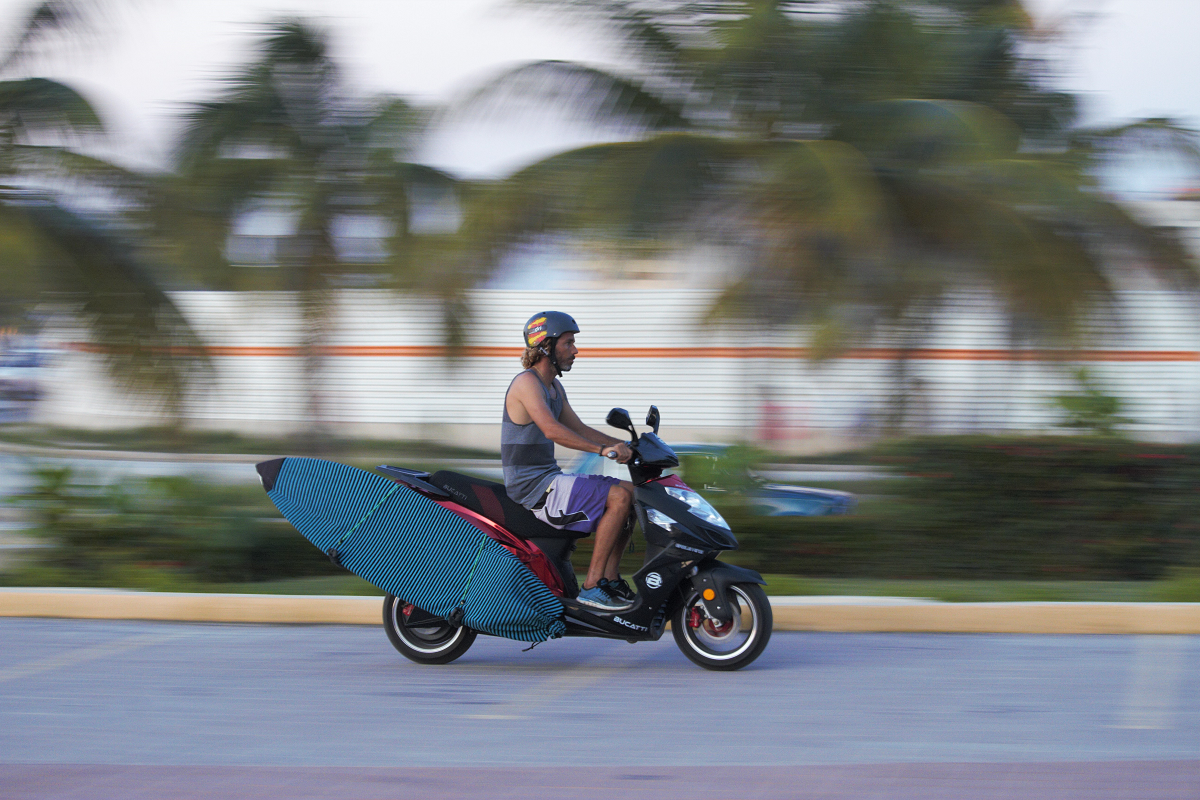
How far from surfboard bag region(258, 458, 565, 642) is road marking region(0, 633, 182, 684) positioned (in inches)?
57.2

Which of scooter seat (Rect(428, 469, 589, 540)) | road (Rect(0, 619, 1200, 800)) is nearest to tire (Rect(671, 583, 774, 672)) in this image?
road (Rect(0, 619, 1200, 800))

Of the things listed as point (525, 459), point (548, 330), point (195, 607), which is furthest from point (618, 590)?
point (195, 607)

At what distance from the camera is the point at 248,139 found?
13180mm

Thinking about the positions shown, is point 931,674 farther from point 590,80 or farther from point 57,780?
point 590,80

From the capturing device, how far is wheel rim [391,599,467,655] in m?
6.06

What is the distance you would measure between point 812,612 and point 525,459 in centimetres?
212

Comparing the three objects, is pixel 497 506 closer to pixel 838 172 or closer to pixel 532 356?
pixel 532 356

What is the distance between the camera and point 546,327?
5906 millimetres

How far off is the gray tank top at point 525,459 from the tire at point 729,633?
0.99m

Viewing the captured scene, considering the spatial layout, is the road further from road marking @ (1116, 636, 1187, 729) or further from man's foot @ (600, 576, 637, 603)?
man's foot @ (600, 576, 637, 603)

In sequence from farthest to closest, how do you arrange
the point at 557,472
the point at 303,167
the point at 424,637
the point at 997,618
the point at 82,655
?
1. the point at 303,167
2. the point at 997,618
3. the point at 82,655
4. the point at 424,637
5. the point at 557,472

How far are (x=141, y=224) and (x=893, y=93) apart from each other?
7.75 m

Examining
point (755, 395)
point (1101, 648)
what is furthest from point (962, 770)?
point (755, 395)

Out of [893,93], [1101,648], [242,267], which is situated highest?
[893,93]
